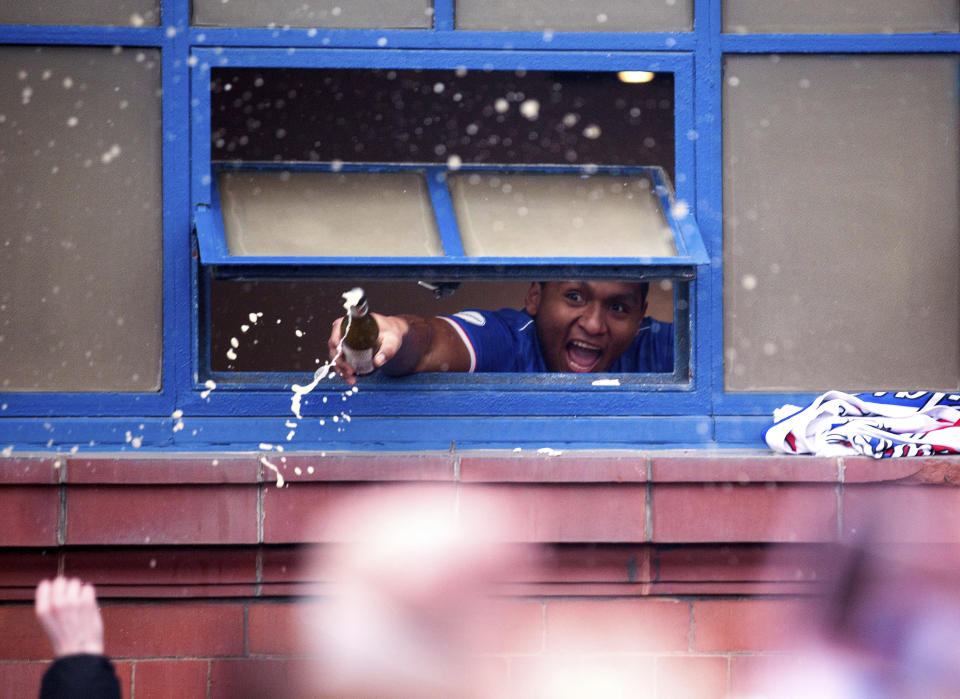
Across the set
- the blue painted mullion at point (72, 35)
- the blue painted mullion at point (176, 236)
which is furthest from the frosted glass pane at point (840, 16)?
the blue painted mullion at point (72, 35)

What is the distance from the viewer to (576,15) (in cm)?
291

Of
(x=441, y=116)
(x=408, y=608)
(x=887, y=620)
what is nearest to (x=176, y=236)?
(x=408, y=608)

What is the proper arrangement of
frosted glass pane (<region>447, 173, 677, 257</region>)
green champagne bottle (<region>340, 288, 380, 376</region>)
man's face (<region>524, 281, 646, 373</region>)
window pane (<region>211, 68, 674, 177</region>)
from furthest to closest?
man's face (<region>524, 281, 646, 373</region>) → window pane (<region>211, 68, 674, 177</region>) → frosted glass pane (<region>447, 173, 677, 257</region>) → green champagne bottle (<region>340, 288, 380, 376</region>)

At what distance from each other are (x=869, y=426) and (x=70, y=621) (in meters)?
2.08

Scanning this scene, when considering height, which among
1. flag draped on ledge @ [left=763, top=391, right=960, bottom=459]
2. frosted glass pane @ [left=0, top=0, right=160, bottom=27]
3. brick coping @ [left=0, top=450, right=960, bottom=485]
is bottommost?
brick coping @ [left=0, top=450, right=960, bottom=485]

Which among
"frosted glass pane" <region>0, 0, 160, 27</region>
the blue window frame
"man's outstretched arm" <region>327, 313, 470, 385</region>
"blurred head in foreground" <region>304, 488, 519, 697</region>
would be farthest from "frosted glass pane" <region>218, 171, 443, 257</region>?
"blurred head in foreground" <region>304, 488, 519, 697</region>

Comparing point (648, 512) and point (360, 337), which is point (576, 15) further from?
point (648, 512)

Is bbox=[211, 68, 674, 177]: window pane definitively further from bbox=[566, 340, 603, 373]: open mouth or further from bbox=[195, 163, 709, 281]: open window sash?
bbox=[566, 340, 603, 373]: open mouth

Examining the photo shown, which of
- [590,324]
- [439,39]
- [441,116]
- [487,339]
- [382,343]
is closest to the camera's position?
[382,343]

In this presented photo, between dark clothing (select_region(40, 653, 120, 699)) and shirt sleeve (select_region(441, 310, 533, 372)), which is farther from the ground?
shirt sleeve (select_region(441, 310, 533, 372))

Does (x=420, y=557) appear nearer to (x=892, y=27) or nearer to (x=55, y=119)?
(x=55, y=119)

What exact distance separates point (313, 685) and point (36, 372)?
1187 millimetres

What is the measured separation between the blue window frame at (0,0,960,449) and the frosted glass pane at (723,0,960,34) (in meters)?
0.04

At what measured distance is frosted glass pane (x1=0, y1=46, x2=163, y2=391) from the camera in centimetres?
279
